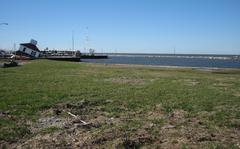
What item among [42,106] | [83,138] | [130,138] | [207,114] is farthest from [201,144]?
[42,106]

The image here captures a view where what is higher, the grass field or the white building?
the white building

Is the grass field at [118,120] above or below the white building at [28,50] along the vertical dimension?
below

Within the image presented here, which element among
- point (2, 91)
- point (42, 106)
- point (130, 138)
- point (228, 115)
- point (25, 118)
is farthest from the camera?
point (2, 91)

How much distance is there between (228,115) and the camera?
37.4ft

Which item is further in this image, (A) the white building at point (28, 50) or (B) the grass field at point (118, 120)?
(A) the white building at point (28, 50)

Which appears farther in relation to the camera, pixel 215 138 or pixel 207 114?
pixel 207 114

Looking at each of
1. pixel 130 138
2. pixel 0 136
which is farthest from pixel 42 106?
pixel 130 138

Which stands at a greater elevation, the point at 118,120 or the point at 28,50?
the point at 28,50

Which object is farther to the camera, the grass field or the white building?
the white building

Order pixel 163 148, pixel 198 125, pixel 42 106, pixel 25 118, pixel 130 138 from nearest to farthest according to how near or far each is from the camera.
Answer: pixel 163 148, pixel 130 138, pixel 198 125, pixel 25 118, pixel 42 106

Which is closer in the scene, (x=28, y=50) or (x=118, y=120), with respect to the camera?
(x=118, y=120)

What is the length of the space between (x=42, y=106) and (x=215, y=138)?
6465 millimetres

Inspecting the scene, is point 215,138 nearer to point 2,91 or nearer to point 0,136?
point 0,136

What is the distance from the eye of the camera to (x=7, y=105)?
12648 millimetres
